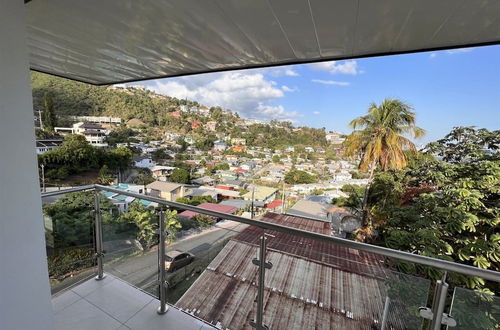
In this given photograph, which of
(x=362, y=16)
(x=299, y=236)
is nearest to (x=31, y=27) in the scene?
(x=362, y=16)

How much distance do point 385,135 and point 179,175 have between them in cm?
1524

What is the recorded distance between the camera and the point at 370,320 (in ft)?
4.28

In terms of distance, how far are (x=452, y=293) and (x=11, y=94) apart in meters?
2.17

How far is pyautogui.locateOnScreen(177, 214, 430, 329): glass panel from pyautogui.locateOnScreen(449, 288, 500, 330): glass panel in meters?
0.12

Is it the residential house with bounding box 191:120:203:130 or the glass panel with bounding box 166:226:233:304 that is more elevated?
the residential house with bounding box 191:120:203:130

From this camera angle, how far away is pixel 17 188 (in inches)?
37.5

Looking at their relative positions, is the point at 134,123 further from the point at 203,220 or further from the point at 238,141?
the point at 203,220

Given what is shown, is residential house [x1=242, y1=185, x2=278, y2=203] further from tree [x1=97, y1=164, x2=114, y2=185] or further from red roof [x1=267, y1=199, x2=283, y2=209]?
tree [x1=97, y1=164, x2=114, y2=185]

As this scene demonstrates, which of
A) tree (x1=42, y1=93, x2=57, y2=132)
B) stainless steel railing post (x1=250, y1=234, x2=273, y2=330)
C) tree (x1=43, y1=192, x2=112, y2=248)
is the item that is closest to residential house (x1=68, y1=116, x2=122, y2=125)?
tree (x1=42, y1=93, x2=57, y2=132)

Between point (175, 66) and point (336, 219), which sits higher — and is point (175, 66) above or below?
above

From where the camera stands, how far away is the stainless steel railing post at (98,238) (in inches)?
89.3

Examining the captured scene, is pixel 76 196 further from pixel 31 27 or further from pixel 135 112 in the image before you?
pixel 135 112

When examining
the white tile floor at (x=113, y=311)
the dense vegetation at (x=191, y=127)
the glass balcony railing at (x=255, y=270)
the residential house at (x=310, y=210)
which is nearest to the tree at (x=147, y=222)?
the glass balcony railing at (x=255, y=270)

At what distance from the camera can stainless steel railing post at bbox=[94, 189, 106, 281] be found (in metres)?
2.27
